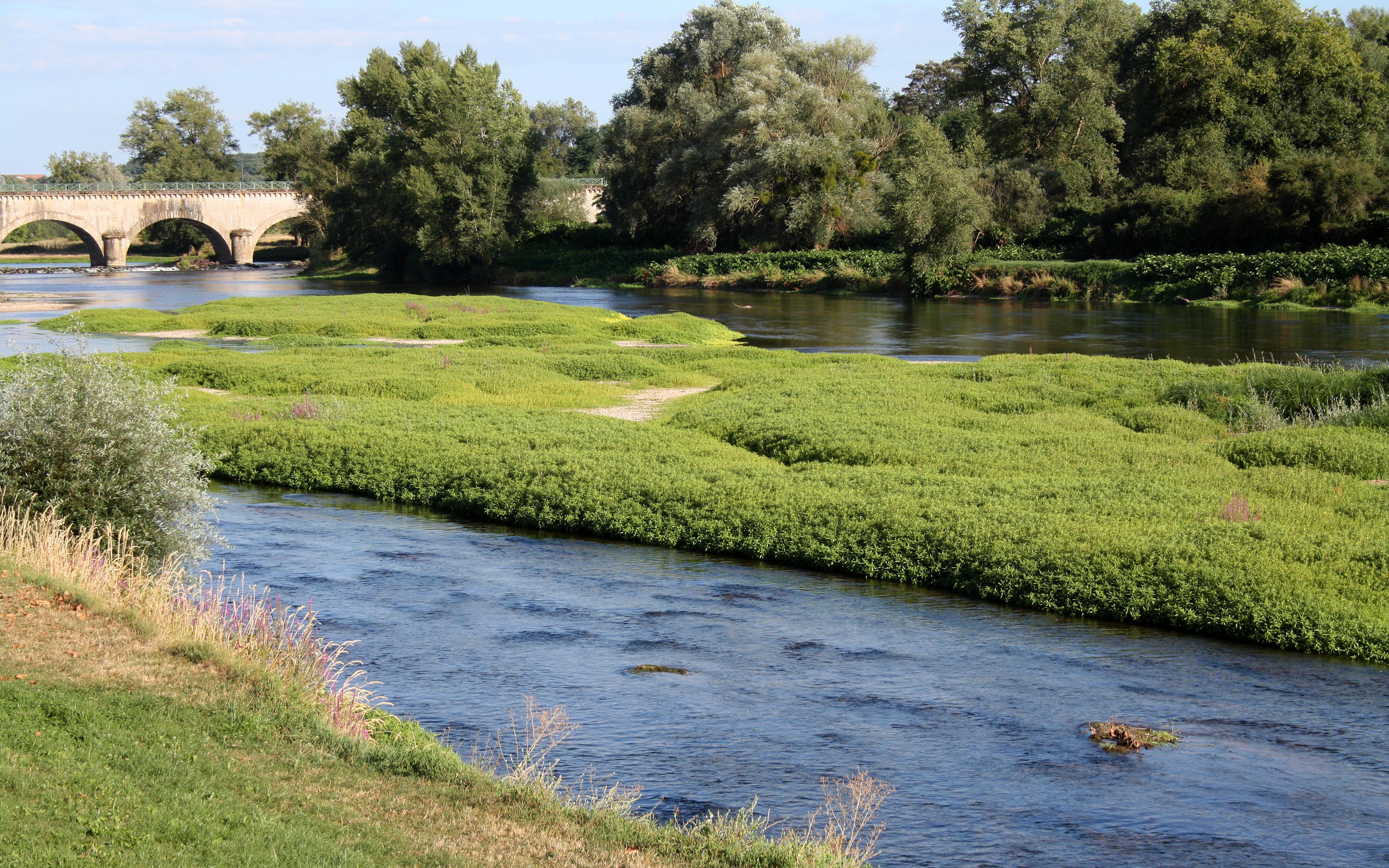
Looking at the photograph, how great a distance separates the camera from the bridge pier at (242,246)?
128750 millimetres

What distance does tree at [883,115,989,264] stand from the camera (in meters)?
75.4

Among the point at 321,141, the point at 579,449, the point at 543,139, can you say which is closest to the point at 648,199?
the point at 543,139

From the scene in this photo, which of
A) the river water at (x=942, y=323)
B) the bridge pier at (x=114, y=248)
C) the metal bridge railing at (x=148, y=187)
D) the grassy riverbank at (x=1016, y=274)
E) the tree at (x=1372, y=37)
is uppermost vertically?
the tree at (x=1372, y=37)

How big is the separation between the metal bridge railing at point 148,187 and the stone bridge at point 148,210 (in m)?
0.13

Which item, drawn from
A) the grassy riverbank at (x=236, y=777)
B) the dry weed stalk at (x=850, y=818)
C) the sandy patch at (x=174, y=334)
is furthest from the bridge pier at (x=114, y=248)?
the dry weed stalk at (x=850, y=818)

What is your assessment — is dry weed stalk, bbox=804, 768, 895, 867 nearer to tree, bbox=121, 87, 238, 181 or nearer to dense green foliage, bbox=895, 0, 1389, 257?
dense green foliage, bbox=895, 0, 1389, 257

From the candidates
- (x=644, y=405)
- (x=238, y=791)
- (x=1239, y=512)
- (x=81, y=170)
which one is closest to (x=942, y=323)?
(x=644, y=405)

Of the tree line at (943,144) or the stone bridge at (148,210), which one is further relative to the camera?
the stone bridge at (148,210)

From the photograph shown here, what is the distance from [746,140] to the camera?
86.8 meters

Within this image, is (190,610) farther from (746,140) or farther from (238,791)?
(746,140)

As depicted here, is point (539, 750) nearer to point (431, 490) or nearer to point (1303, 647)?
point (1303, 647)

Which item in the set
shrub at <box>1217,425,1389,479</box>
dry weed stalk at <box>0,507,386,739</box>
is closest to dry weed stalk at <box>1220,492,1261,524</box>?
shrub at <box>1217,425,1389,479</box>

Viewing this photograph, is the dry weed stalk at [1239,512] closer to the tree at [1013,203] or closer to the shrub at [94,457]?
the shrub at [94,457]

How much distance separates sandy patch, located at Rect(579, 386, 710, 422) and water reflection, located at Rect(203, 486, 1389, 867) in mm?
10768
